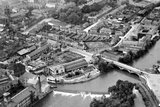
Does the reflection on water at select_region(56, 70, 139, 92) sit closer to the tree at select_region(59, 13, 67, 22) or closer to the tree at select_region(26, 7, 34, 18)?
the tree at select_region(59, 13, 67, 22)

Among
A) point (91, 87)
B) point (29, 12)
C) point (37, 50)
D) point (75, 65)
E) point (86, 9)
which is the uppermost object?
point (86, 9)

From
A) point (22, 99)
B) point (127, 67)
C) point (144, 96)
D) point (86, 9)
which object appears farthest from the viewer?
point (86, 9)

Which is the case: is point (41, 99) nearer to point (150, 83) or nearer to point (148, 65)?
point (150, 83)

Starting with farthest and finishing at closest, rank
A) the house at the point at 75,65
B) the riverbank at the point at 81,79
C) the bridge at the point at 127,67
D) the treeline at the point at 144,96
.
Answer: the house at the point at 75,65 < the bridge at the point at 127,67 < the riverbank at the point at 81,79 < the treeline at the point at 144,96

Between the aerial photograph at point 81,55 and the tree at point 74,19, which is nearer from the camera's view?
the aerial photograph at point 81,55

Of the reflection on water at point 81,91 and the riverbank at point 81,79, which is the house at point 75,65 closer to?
the riverbank at point 81,79

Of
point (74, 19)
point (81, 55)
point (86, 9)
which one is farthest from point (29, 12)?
point (81, 55)

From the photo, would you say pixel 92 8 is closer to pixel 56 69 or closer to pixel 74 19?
pixel 74 19

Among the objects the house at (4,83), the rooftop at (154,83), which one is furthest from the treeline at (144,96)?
the house at (4,83)
